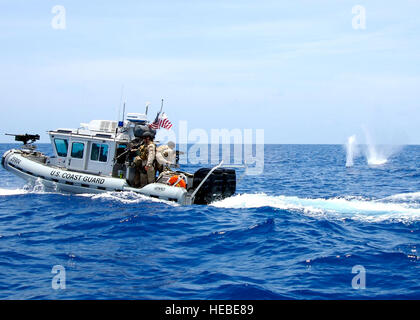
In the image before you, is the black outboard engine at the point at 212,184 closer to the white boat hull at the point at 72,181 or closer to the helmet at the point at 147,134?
the white boat hull at the point at 72,181

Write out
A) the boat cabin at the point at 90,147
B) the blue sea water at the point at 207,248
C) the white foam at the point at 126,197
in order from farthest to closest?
the boat cabin at the point at 90,147
the white foam at the point at 126,197
the blue sea water at the point at 207,248

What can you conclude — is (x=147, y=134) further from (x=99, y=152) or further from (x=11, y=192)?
(x=11, y=192)

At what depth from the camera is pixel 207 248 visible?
35.4 feet

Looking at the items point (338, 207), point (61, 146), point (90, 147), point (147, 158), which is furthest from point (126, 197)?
point (338, 207)

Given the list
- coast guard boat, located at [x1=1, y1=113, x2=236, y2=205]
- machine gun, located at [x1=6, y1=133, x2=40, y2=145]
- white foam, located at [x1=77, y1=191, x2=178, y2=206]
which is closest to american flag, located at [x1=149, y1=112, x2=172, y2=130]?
coast guard boat, located at [x1=1, y1=113, x2=236, y2=205]

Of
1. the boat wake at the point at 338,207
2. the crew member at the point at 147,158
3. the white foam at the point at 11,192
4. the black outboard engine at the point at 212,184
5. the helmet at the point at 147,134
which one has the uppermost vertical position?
the helmet at the point at 147,134

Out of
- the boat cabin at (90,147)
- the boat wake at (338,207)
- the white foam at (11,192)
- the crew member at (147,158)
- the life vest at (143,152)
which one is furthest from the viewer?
the white foam at (11,192)

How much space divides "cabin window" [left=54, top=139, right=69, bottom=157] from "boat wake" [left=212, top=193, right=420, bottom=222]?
6924 mm

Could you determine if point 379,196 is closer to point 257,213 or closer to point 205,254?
point 257,213

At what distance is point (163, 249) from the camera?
34.9 ft

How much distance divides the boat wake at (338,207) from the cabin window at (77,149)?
613 centimetres

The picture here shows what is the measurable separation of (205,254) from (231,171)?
7046 millimetres

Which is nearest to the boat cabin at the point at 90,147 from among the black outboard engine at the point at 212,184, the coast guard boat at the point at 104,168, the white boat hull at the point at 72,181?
the coast guard boat at the point at 104,168

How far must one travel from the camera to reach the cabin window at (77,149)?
1870 centimetres
